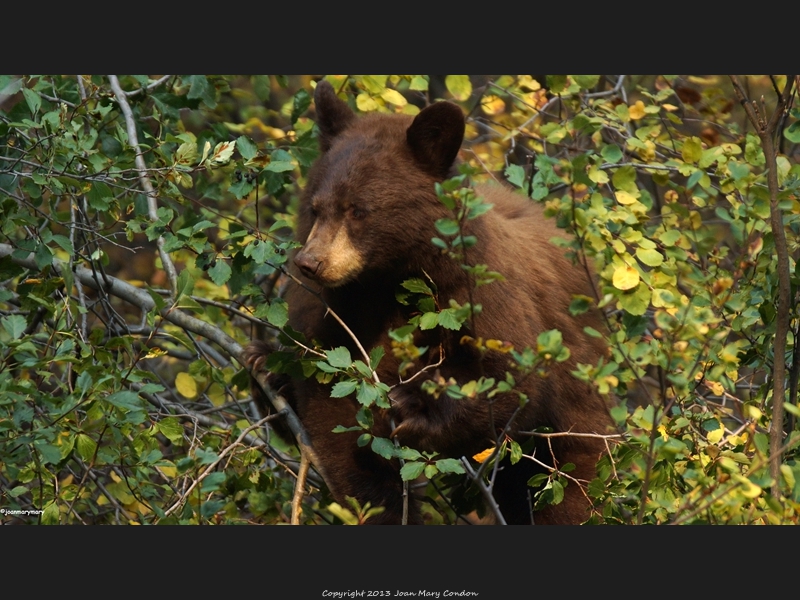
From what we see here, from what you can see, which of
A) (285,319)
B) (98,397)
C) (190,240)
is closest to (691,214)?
(285,319)

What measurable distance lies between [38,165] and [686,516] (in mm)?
3273

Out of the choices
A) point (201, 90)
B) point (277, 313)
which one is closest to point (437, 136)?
point (277, 313)

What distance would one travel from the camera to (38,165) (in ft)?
14.9

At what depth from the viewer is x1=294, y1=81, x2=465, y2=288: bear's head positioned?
A: 4.77 metres

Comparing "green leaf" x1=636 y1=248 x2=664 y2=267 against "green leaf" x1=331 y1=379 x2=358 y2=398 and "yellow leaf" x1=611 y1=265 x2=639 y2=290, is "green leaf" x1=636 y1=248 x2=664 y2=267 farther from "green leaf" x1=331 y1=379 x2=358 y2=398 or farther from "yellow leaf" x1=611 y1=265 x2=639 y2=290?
"green leaf" x1=331 y1=379 x2=358 y2=398

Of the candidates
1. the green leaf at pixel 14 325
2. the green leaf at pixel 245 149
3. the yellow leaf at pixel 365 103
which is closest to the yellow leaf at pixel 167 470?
the green leaf at pixel 14 325

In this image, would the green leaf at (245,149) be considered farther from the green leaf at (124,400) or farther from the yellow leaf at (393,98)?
the yellow leaf at (393,98)

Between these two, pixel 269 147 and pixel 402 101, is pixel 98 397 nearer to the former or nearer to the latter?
pixel 269 147

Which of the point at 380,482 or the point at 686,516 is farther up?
the point at 686,516

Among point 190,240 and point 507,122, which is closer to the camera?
point 190,240

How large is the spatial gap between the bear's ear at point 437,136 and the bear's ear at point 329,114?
52cm

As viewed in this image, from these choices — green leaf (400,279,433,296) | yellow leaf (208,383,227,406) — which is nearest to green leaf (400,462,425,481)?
green leaf (400,279,433,296)

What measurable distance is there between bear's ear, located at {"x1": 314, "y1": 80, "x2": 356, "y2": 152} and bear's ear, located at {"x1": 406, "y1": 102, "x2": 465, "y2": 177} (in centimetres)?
52

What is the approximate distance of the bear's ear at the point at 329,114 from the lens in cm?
526
